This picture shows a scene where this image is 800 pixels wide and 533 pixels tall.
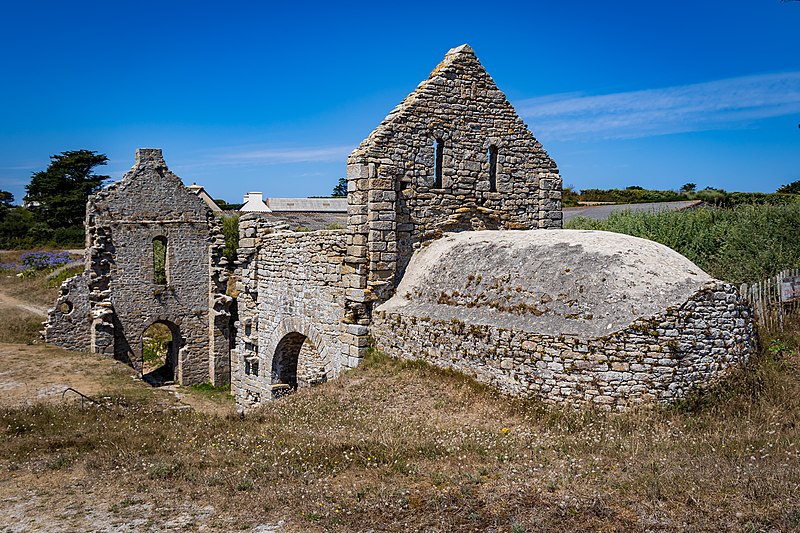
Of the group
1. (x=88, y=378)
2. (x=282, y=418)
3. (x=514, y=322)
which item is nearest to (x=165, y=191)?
(x=88, y=378)

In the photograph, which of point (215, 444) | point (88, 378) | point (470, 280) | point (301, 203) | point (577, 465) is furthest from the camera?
point (301, 203)

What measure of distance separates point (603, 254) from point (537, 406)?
105 inches

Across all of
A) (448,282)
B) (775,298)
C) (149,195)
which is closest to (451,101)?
(448,282)

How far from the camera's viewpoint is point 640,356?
9008 millimetres

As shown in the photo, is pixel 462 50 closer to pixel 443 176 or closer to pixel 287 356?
pixel 443 176

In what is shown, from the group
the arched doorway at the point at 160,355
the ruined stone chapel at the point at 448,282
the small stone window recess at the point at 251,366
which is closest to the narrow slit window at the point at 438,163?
the ruined stone chapel at the point at 448,282

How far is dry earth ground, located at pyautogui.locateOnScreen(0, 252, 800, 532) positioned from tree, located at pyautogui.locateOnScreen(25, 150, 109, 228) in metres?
46.9

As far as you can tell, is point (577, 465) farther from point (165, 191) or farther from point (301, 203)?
point (301, 203)

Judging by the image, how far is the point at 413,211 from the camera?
46.1 feet

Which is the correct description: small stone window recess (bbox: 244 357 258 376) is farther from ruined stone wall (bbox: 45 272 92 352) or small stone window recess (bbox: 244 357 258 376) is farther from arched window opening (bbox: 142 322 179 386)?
ruined stone wall (bbox: 45 272 92 352)

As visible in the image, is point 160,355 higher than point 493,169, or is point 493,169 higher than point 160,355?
point 493,169

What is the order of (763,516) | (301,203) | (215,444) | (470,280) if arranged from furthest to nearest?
1. (301,203)
2. (470,280)
3. (215,444)
4. (763,516)

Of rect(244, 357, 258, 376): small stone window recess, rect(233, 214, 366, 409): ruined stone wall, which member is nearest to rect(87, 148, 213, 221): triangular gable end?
rect(233, 214, 366, 409): ruined stone wall

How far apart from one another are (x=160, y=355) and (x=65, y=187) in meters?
35.0
